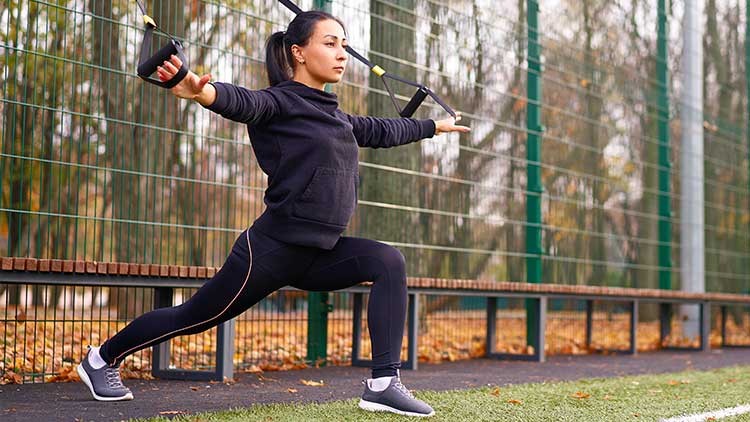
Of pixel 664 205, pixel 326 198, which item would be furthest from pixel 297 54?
pixel 664 205

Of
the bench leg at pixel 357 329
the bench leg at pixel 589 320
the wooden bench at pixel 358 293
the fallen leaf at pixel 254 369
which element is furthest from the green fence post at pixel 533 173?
the fallen leaf at pixel 254 369

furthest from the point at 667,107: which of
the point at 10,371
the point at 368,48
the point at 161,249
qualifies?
the point at 10,371

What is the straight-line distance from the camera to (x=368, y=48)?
7945mm

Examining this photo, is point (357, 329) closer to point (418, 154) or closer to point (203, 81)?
point (418, 154)

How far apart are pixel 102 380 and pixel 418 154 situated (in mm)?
4222

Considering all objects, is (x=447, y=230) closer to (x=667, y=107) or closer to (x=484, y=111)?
(x=484, y=111)

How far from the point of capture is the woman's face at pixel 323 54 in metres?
4.48

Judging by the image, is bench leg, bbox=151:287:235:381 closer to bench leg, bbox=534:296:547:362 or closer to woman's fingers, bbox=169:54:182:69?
woman's fingers, bbox=169:54:182:69

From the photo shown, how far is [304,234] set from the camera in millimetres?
4273

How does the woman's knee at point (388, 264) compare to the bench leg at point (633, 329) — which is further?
the bench leg at point (633, 329)

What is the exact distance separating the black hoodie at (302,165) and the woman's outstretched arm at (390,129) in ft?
0.99

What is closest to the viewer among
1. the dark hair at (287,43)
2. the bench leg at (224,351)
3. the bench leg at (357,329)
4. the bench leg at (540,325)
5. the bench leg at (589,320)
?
the dark hair at (287,43)

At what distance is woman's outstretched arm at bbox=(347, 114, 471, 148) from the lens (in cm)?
474

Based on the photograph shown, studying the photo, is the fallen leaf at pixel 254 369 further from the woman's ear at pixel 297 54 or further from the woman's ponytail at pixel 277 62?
the woman's ear at pixel 297 54
